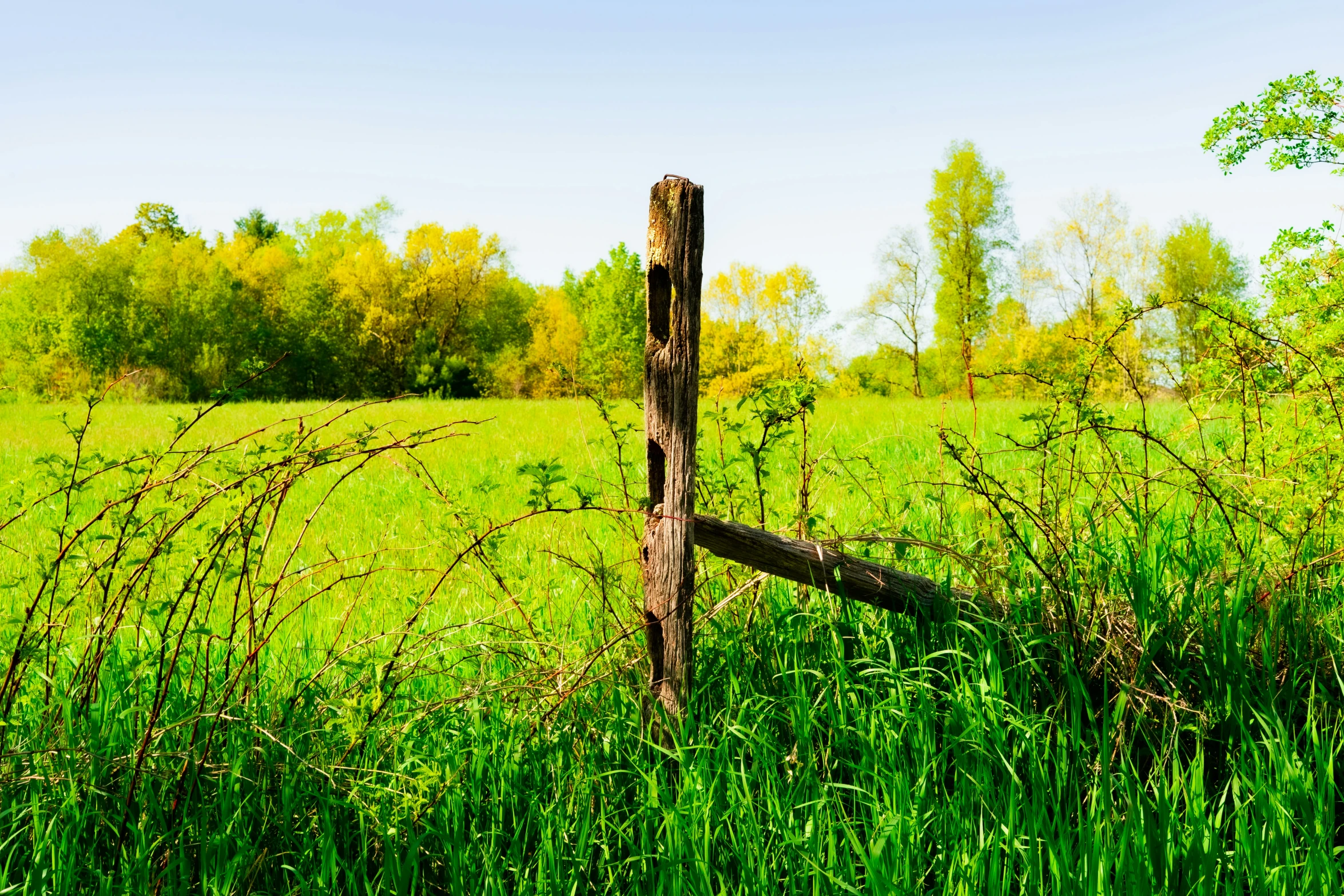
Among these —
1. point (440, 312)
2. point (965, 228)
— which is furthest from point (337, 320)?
point (965, 228)

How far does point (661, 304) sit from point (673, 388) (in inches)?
10.8

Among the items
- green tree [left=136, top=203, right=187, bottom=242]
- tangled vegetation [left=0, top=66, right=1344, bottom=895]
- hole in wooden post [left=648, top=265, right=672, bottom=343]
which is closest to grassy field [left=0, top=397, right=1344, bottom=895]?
tangled vegetation [left=0, top=66, right=1344, bottom=895]

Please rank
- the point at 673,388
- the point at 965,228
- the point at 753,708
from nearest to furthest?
the point at 673,388, the point at 753,708, the point at 965,228

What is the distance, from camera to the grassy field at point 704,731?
2.29m

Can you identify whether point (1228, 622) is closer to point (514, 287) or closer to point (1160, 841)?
point (1160, 841)

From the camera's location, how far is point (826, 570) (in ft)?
9.91

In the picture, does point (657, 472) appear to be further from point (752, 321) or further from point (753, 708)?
point (752, 321)

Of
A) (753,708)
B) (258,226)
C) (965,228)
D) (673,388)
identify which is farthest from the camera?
(258,226)

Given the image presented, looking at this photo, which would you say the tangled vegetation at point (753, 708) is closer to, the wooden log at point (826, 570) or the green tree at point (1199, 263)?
the wooden log at point (826, 570)

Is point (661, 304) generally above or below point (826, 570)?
above

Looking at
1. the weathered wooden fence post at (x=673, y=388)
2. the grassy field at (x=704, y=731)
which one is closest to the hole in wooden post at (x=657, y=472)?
the weathered wooden fence post at (x=673, y=388)

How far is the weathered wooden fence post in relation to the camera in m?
2.68

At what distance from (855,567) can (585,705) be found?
109 centimetres

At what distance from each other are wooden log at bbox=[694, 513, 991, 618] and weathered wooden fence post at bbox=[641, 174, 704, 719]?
4.4 inches
